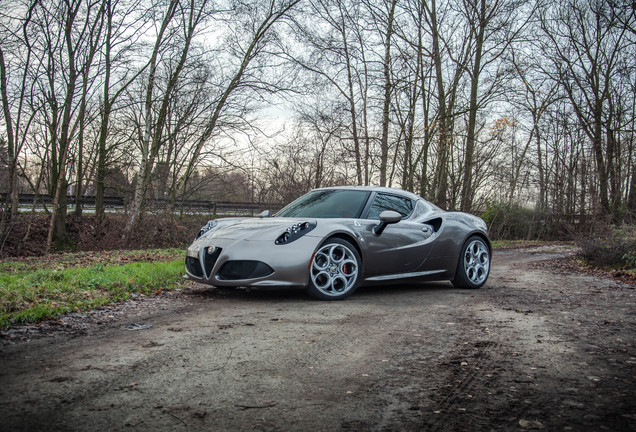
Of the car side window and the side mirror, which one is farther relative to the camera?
the car side window

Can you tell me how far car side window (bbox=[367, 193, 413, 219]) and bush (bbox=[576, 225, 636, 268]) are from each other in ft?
17.7

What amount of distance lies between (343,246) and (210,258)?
154 centimetres

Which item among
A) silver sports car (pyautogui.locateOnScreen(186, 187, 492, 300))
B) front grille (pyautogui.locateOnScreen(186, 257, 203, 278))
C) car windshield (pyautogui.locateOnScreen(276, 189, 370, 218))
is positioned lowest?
front grille (pyautogui.locateOnScreen(186, 257, 203, 278))

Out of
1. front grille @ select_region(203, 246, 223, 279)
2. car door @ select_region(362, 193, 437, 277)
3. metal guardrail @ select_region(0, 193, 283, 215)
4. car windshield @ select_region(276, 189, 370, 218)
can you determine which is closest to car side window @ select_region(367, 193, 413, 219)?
car door @ select_region(362, 193, 437, 277)

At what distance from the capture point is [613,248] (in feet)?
34.9

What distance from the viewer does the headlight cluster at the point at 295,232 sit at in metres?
5.86

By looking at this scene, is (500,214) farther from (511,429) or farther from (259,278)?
(511,429)

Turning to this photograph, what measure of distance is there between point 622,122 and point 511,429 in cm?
2469

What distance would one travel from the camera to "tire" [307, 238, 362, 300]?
5887 mm

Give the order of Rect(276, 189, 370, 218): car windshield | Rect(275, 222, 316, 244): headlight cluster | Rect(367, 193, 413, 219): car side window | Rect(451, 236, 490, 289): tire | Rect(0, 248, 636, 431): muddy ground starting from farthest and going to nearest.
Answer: Rect(451, 236, 490, 289): tire
Rect(367, 193, 413, 219): car side window
Rect(276, 189, 370, 218): car windshield
Rect(275, 222, 316, 244): headlight cluster
Rect(0, 248, 636, 431): muddy ground

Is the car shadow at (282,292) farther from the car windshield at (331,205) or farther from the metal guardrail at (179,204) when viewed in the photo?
the metal guardrail at (179,204)

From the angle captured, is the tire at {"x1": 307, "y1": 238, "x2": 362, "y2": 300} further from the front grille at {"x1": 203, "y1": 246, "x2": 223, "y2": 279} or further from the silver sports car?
the front grille at {"x1": 203, "y1": 246, "x2": 223, "y2": 279}

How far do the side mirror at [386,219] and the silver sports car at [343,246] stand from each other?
0.01m

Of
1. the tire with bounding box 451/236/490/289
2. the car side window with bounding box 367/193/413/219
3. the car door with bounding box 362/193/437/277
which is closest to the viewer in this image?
the car door with bounding box 362/193/437/277
